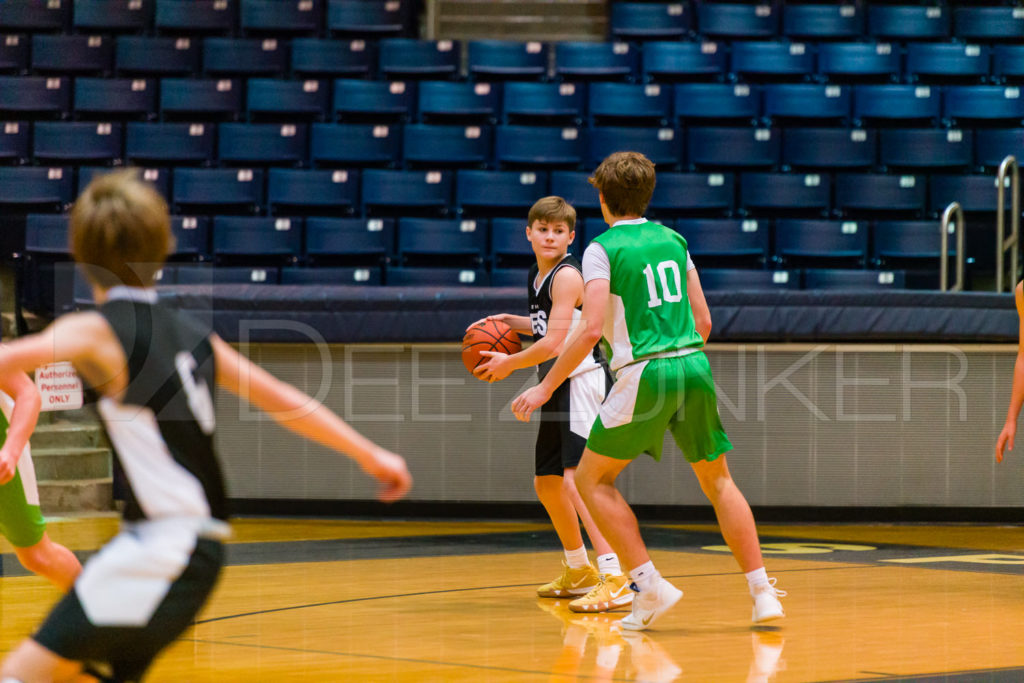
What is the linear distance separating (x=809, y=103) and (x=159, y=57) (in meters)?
6.45

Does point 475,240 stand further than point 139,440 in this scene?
Yes

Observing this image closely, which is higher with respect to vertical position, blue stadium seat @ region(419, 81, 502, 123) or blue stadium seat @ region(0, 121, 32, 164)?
blue stadium seat @ region(419, 81, 502, 123)

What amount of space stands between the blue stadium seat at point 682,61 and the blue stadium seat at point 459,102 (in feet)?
5.05

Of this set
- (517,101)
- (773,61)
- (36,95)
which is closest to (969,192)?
(773,61)

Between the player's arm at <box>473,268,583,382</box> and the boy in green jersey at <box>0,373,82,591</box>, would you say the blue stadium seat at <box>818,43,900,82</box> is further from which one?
the boy in green jersey at <box>0,373,82,591</box>

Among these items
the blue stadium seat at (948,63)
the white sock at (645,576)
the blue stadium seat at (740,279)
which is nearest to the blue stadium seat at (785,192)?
the blue stadium seat at (740,279)

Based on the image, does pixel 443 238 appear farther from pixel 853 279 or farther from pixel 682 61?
pixel 853 279

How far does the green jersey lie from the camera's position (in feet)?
15.2

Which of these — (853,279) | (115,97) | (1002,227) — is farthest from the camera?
(115,97)

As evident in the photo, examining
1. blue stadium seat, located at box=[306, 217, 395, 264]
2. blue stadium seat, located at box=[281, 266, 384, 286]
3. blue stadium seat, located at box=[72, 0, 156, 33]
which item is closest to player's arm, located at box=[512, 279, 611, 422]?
blue stadium seat, located at box=[281, 266, 384, 286]

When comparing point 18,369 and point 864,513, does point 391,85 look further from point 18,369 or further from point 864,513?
point 18,369

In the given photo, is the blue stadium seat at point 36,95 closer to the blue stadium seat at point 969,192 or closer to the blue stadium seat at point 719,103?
the blue stadium seat at point 719,103

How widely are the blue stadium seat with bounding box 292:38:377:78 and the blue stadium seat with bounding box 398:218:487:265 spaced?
2.25 meters

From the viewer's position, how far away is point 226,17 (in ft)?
41.4
